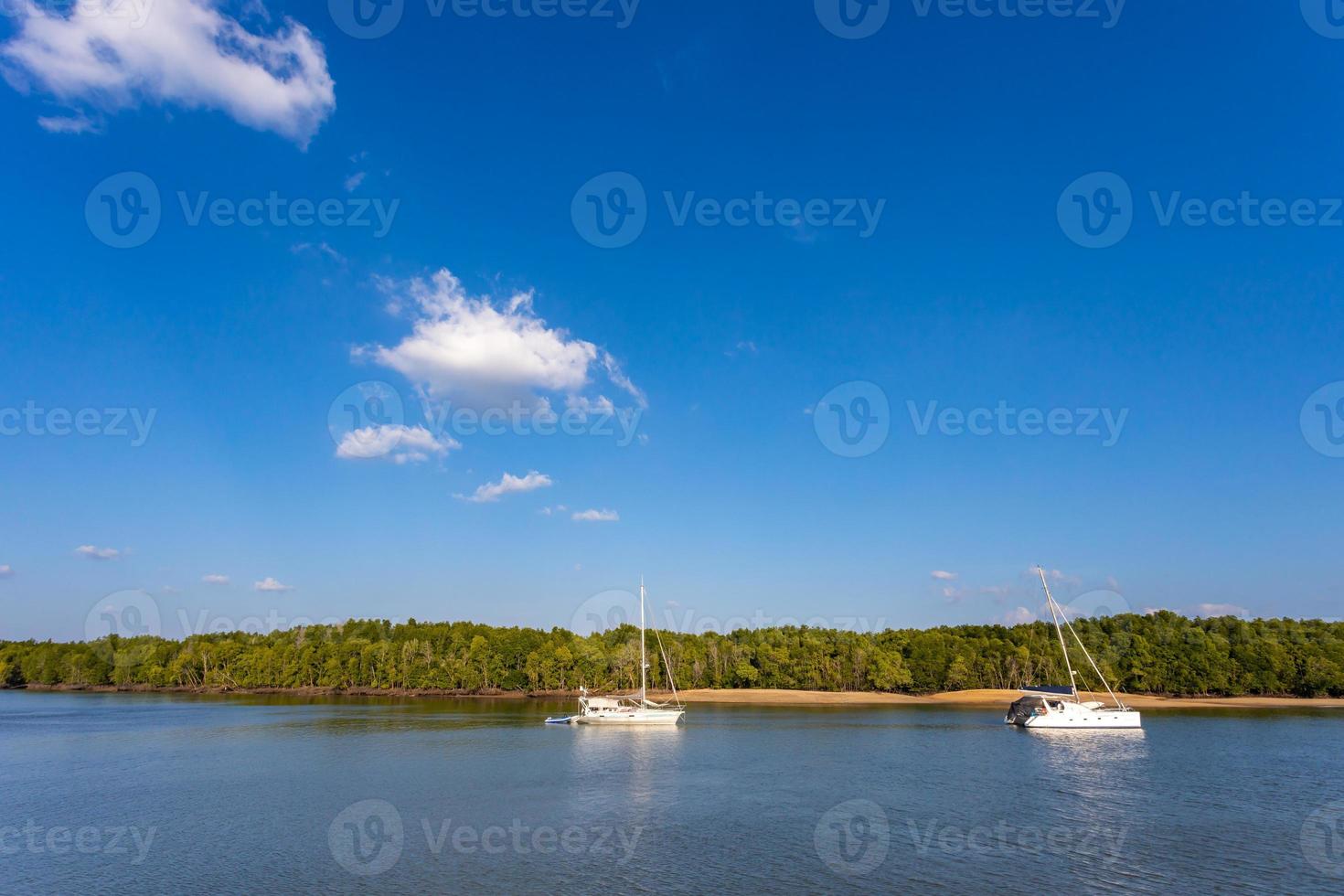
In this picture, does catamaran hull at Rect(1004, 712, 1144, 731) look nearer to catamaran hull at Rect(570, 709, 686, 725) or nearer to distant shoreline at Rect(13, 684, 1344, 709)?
catamaran hull at Rect(570, 709, 686, 725)

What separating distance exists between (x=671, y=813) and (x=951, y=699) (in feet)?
448

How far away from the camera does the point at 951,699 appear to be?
164 meters

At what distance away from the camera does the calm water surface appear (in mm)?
34625

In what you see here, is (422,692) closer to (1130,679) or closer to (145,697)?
(145,697)

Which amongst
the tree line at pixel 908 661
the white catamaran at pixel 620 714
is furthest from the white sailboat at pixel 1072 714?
the tree line at pixel 908 661

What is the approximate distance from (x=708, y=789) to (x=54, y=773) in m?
56.2

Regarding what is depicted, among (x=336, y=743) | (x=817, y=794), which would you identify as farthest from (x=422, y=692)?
(x=817, y=794)

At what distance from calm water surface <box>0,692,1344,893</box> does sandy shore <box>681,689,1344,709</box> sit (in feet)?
220

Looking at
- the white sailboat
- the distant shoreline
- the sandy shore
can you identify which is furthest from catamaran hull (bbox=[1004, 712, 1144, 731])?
the sandy shore

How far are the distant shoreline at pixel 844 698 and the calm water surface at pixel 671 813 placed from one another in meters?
68.1

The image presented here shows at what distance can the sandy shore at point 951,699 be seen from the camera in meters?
148

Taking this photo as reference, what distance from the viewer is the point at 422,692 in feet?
628

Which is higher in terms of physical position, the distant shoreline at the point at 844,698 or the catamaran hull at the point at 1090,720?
the catamaran hull at the point at 1090,720

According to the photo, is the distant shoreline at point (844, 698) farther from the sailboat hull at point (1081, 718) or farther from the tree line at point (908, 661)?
the sailboat hull at point (1081, 718)
